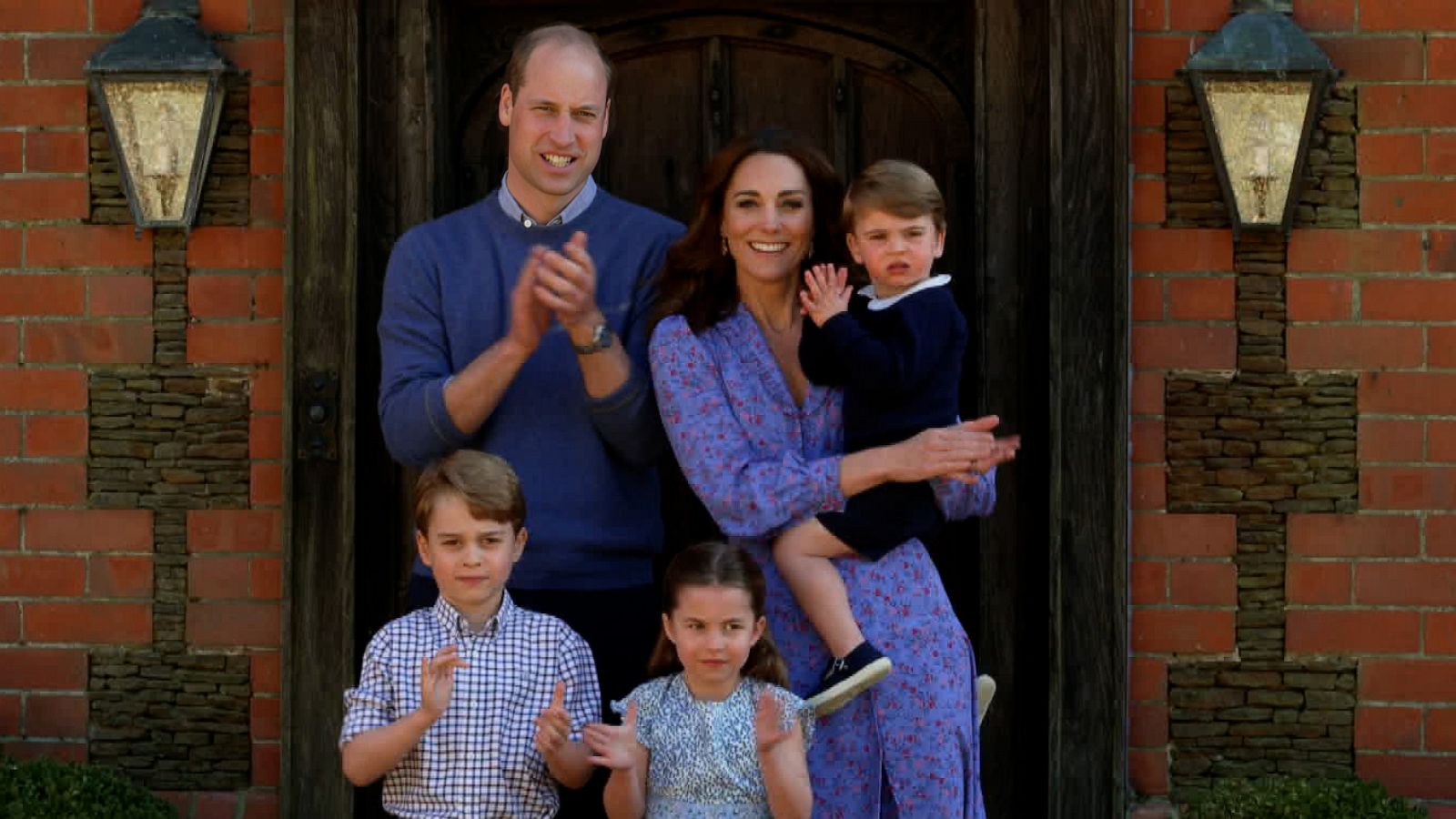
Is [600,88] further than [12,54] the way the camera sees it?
No

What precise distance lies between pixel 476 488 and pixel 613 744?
1.60 ft

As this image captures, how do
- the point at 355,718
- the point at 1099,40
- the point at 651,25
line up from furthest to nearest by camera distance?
the point at 651,25, the point at 1099,40, the point at 355,718

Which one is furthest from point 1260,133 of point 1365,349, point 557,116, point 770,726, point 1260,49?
point 770,726

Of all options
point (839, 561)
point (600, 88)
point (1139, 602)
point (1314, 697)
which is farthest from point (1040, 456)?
point (600, 88)

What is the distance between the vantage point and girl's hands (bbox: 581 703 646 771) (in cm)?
339

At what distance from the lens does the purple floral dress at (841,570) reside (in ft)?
11.7

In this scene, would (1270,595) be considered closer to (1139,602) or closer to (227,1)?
(1139,602)

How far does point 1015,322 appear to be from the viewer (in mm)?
Answer: 4652

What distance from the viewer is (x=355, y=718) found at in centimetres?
347

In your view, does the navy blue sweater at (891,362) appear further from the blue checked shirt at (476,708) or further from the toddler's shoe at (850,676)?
the blue checked shirt at (476,708)

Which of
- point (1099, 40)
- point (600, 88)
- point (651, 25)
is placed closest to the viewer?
point (600, 88)

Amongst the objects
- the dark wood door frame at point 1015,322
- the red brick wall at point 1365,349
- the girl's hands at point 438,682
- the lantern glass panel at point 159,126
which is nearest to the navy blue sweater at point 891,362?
the girl's hands at point 438,682

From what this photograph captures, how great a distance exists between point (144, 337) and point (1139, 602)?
90.4 inches

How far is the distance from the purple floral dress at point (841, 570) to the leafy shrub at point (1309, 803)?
82cm
